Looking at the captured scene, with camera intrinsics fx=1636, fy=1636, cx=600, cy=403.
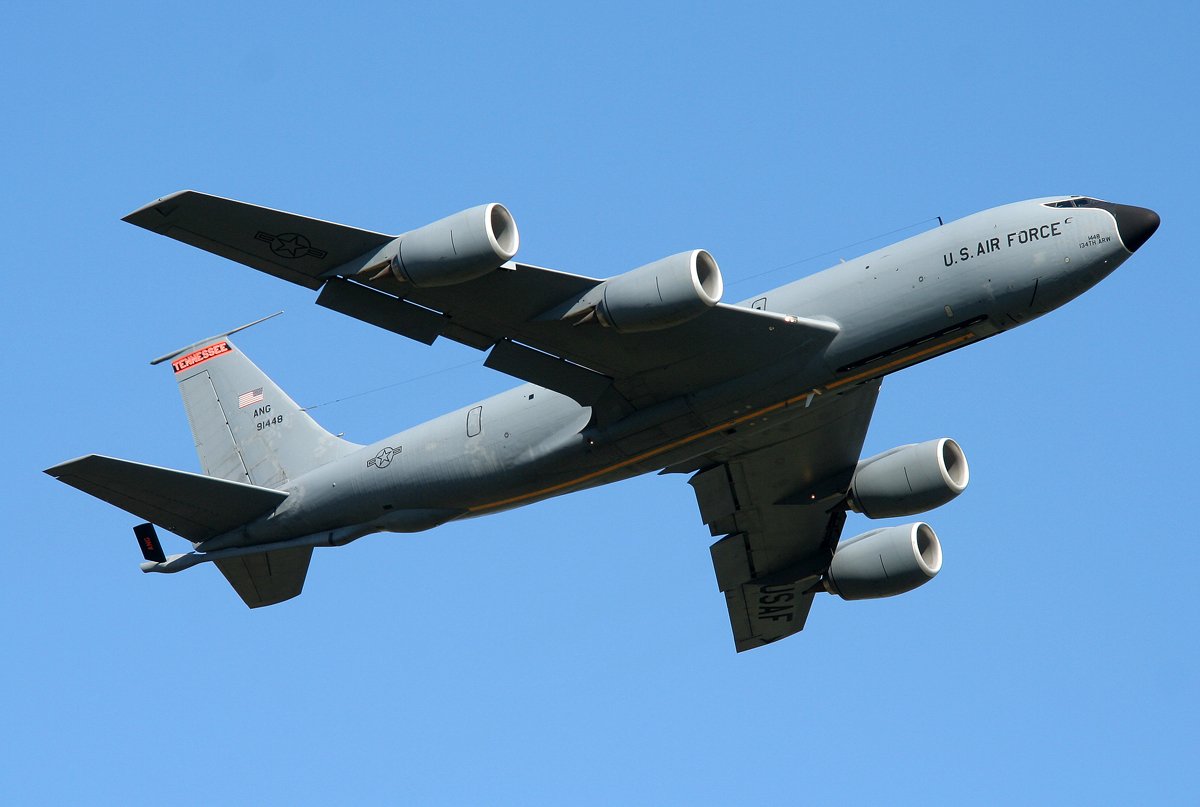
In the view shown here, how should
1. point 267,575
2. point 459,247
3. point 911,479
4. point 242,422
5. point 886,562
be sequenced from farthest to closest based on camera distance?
1. point 242,422
2. point 886,562
3. point 267,575
4. point 911,479
5. point 459,247

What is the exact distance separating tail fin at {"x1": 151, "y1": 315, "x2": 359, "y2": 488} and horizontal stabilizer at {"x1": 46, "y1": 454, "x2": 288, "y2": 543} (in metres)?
1.67

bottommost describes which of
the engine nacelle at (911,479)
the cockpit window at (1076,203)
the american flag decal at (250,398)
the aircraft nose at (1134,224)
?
the engine nacelle at (911,479)

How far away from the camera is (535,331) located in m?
32.3

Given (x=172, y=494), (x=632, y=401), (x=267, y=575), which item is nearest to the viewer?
(x=632, y=401)

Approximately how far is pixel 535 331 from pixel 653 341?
2.34 m

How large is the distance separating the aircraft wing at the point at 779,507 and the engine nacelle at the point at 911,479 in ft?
1.74

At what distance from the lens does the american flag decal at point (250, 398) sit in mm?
41281

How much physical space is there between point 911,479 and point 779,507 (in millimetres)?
3729

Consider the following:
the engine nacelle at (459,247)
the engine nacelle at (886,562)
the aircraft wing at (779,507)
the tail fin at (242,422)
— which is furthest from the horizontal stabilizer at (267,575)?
the engine nacelle at (886,562)

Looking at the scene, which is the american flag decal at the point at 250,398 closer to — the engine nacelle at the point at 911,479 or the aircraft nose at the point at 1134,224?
the engine nacelle at the point at 911,479

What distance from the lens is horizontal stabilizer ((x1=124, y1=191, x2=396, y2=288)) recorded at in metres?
29.9

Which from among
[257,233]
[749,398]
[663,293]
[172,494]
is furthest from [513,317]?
[172,494]

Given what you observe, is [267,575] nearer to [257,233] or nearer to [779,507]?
[257,233]

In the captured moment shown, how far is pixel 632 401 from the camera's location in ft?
111
